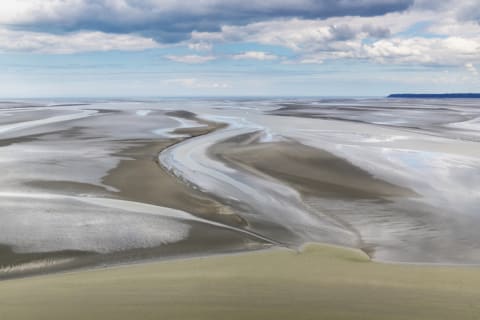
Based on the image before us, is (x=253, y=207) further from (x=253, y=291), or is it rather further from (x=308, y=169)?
(x=308, y=169)

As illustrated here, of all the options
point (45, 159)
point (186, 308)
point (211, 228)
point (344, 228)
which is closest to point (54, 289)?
point (186, 308)

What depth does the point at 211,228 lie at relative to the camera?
9562 millimetres

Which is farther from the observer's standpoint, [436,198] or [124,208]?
[436,198]

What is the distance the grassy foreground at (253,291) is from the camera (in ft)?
20.0

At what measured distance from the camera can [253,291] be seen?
22.4 feet

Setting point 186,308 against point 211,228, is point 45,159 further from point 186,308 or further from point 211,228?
point 186,308

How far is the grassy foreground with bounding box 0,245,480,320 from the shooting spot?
6102 mm

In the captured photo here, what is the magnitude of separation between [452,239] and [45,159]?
46.3 feet

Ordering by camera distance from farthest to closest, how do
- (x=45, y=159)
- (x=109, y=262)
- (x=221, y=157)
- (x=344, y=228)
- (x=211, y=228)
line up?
(x=221, y=157), (x=45, y=159), (x=344, y=228), (x=211, y=228), (x=109, y=262)

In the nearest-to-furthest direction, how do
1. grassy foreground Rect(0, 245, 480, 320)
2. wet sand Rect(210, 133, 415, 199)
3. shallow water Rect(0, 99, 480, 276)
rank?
grassy foreground Rect(0, 245, 480, 320) < shallow water Rect(0, 99, 480, 276) < wet sand Rect(210, 133, 415, 199)

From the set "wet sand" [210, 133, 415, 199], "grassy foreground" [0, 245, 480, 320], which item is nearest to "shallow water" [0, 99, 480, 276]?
"wet sand" [210, 133, 415, 199]

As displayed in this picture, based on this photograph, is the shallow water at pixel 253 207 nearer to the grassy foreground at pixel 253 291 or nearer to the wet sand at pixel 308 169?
the wet sand at pixel 308 169

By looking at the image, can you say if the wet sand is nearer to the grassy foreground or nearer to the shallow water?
the shallow water

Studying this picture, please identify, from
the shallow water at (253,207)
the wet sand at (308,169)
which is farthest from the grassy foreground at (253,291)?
the wet sand at (308,169)
